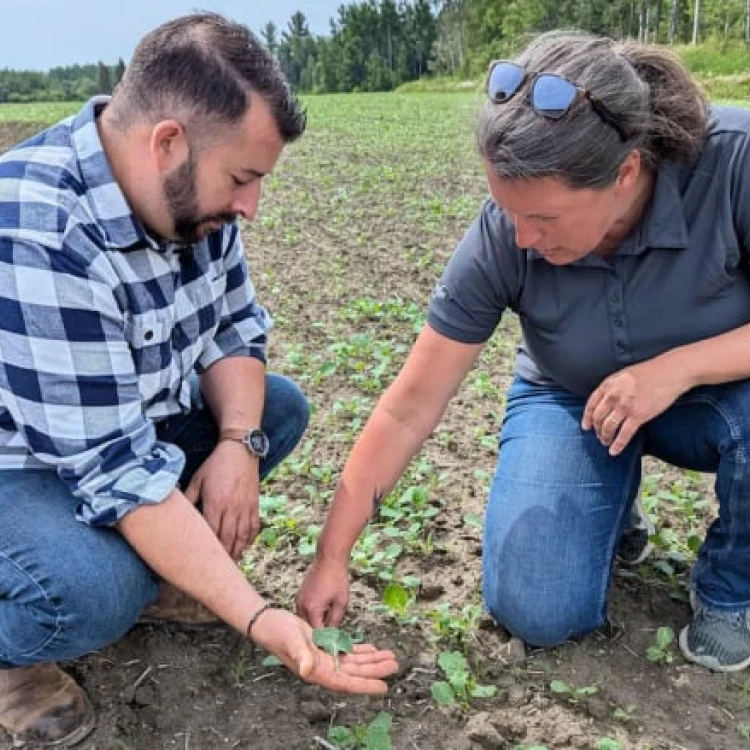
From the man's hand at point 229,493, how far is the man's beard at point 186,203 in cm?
48

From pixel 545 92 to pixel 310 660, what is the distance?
1.05 meters

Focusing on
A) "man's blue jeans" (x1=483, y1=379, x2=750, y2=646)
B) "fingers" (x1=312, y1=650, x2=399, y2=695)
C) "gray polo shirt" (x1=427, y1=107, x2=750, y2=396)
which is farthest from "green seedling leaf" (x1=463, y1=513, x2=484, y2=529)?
"fingers" (x1=312, y1=650, x2=399, y2=695)

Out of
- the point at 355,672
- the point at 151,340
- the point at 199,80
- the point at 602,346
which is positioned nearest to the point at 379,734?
the point at 355,672

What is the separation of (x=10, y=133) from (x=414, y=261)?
1281 cm

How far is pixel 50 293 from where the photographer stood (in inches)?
64.6

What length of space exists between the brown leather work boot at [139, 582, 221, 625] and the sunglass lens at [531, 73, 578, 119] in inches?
47.4

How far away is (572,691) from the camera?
2.05m

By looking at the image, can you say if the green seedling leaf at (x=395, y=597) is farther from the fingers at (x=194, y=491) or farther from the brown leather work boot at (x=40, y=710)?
the brown leather work boot at (x=40, y=710)

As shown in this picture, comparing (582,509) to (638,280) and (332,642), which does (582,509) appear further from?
(332,642)

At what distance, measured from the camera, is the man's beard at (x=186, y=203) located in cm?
171

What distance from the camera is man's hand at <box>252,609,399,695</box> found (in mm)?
1687

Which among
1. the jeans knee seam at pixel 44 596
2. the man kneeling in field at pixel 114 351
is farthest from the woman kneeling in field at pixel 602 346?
the jeans knee seam at pixel 44 596

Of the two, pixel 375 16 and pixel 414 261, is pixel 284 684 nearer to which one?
pixel 414 261

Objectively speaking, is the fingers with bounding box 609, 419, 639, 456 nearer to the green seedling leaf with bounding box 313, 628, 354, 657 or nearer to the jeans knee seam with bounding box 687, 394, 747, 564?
the jeans knee seam with bounding box 687, 394, 747, 564
